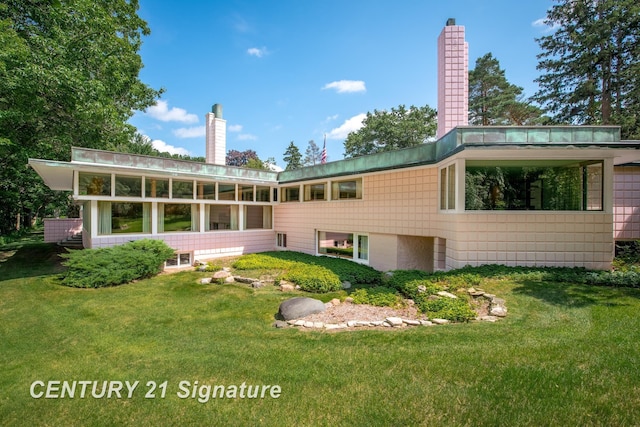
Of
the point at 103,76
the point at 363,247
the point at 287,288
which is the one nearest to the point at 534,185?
the point at 363,247

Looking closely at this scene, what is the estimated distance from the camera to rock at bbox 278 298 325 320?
6.46 m

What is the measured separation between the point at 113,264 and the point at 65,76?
25.0ft

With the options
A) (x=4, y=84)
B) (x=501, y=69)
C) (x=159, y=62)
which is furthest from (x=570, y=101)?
(x=4, y=84)

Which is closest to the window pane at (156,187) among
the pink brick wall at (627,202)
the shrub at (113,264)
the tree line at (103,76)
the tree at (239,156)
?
the shrub at (113,264)

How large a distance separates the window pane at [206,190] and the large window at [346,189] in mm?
5743

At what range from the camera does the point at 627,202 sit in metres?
10.9

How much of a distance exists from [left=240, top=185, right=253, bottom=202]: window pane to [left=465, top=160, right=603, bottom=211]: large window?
10.6 meters

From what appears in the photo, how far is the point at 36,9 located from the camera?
12.8m

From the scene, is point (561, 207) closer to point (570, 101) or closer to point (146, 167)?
point (146, 167)

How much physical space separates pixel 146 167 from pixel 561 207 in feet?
47.5

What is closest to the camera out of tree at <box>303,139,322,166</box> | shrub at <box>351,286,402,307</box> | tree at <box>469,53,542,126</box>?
shrub at <box>351,286,402,307</box>

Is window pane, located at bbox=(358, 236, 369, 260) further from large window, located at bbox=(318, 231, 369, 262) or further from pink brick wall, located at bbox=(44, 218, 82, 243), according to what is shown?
pink brick wall, located at bbox=(44, 218, 82, 243)

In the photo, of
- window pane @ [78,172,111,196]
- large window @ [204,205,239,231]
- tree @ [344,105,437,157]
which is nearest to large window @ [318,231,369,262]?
large window @ [204,205,239,231]

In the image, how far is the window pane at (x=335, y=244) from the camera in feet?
44.4
